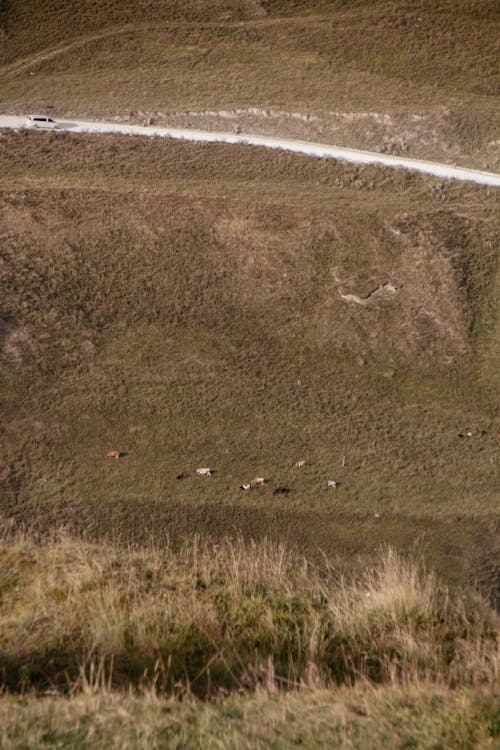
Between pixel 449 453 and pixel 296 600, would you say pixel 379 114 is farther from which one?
pixel 296 600

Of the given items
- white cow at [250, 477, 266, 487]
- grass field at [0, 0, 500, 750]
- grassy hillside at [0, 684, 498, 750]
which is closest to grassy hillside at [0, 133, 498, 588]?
grass field at [0, 0, 500, 750]

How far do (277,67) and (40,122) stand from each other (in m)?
17.5

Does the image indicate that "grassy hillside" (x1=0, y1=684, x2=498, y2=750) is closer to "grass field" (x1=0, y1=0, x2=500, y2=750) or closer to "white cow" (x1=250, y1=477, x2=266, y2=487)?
"grass field" (x1=0, y1=0, x2=500, y2=750)

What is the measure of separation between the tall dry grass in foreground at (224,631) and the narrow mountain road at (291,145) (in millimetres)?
31035

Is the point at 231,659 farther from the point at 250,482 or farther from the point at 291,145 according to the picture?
the point at 291,145

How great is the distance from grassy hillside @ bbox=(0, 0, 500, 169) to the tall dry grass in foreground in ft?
112

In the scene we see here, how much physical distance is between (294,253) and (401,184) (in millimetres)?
8674

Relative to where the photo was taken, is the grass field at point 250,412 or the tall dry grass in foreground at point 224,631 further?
the tall dry grass in foreground at point 224,631

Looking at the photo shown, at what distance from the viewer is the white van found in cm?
4069

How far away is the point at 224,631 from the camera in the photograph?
24.3ft

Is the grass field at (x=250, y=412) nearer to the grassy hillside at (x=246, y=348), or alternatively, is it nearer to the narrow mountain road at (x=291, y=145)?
the grassy hillside at (x=246, y=348)

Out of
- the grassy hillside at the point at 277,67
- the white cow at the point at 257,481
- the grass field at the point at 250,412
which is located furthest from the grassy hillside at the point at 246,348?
the grassy hillside at the point at 277,67

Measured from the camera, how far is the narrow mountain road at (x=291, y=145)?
36281 millimetres

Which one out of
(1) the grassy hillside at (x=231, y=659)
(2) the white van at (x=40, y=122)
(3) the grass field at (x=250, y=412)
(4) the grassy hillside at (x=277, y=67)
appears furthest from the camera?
(4) the grassy hillside at (x=277, y=67)
